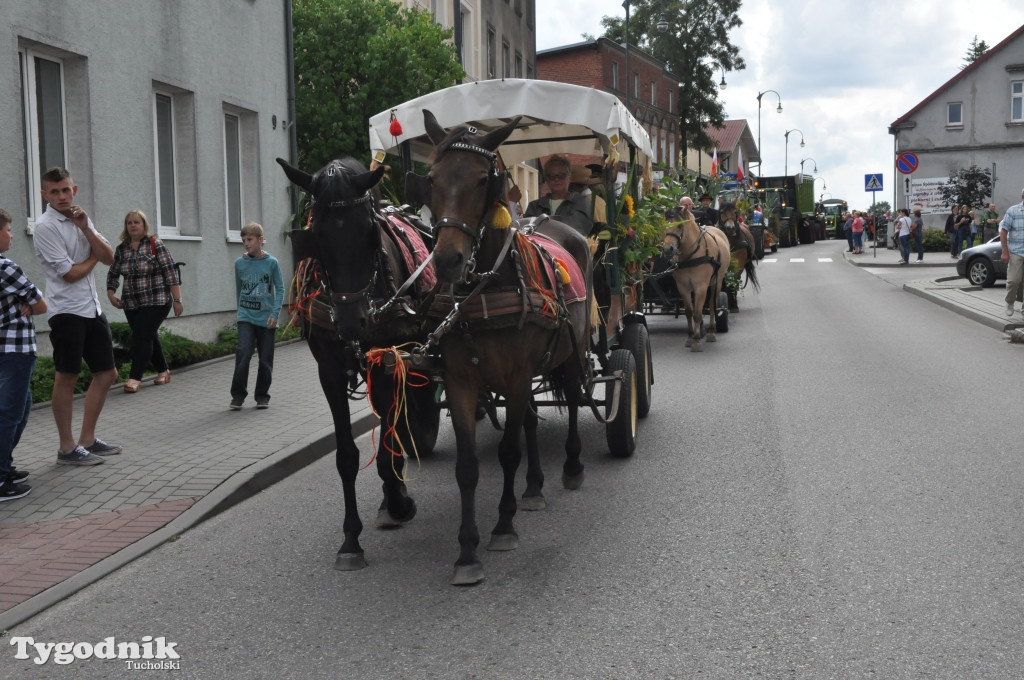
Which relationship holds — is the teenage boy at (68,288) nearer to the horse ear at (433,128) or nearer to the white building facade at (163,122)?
the horse ear at (433,128)

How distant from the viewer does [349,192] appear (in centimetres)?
476

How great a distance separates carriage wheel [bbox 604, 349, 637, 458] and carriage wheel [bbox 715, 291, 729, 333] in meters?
8.45

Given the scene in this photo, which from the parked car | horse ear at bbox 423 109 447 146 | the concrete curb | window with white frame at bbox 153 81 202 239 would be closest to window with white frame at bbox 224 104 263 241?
window with white frame at bbox 153 81 202 239

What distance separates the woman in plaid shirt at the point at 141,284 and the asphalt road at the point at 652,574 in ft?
12.2

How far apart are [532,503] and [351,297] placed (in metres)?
2.00

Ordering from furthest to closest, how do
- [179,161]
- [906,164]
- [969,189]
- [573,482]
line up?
[969,189], [906,164], [179,161], [573,482]

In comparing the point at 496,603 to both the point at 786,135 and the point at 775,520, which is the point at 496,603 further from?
the point at 786,135

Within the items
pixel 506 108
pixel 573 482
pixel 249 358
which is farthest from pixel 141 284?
pixel 573 482

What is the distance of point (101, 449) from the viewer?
7656 millimetres

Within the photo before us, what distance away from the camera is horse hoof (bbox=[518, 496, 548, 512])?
20.1 feet

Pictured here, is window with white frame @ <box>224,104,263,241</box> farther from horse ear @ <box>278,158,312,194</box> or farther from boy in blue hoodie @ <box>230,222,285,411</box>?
horse ear @ <box>278,158,312,194</box>

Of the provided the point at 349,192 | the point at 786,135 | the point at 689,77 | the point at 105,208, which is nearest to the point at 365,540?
the point at 349,192

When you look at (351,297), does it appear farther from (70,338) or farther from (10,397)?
(70,338)

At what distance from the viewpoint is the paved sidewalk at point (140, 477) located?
17.3 feet
